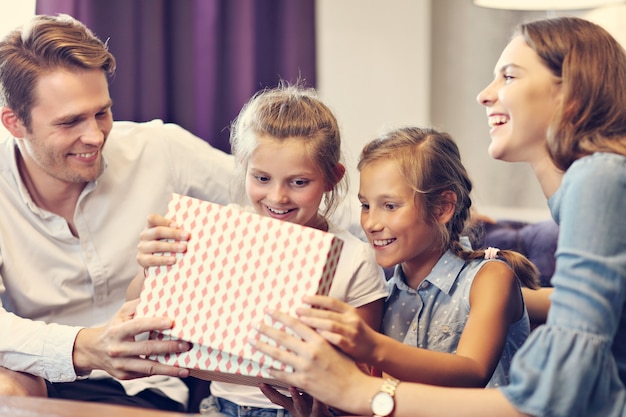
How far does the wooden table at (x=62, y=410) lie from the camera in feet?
4.23

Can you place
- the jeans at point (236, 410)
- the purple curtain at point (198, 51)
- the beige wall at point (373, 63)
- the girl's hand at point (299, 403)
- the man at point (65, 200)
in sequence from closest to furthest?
the girl's hand at point (299, 403) < the jeans at point (236, 410) < the man at point (65, 200) < the purple curtain at point (198, 51) < the beige wall at point (373, 63)

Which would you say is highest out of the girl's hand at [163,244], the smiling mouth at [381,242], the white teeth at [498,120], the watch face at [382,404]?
the white teeth at [498,120]

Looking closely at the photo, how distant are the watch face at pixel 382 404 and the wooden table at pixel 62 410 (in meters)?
0.30

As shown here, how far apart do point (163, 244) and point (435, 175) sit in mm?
611

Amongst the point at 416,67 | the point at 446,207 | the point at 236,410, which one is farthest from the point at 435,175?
the point at 416,67

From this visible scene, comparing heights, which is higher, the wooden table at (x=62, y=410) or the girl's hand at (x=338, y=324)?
the girl's hand at (x=338, y=324)

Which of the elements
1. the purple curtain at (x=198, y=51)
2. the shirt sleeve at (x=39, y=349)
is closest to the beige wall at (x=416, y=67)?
the purple curtain at (x=198, y=51)

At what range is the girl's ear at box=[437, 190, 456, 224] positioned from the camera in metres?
1.75

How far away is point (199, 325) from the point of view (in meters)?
1.38

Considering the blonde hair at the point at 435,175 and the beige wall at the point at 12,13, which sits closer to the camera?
the blonde hair at the point at 435,175

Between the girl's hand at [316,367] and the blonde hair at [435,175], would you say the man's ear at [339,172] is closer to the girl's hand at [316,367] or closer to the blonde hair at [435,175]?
the blonde hair at [435,175]

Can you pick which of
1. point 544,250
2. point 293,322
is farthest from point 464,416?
point 544,250

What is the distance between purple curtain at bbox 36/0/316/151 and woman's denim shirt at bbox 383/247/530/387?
3.28ft

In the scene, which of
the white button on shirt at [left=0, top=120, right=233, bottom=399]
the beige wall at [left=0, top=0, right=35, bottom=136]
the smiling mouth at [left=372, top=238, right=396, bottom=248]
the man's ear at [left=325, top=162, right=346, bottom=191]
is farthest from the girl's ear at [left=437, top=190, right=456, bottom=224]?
the beige wall at [left=0, top=0, right=35, bottom=136]
